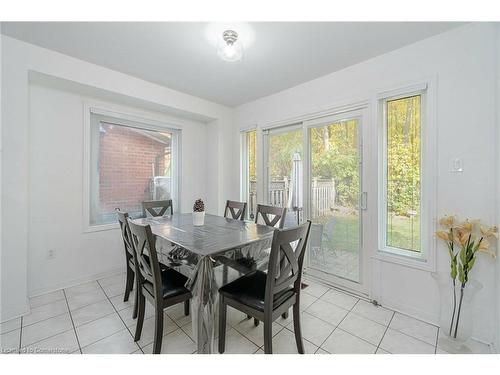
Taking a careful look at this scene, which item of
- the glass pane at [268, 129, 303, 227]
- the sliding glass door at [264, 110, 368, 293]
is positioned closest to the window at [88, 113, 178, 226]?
the glass pane at [268, 129, 303, 227]

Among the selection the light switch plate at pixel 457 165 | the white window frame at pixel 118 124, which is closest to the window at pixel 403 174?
the light switch plate at pixel 457 165

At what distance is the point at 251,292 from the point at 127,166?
8.45 feet

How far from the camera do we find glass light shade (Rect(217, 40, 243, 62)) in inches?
70.9

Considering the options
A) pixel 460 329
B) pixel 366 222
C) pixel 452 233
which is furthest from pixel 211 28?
pixel 460 329

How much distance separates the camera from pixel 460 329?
1.60m

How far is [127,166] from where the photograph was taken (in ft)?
10.1

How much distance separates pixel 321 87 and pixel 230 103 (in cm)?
156

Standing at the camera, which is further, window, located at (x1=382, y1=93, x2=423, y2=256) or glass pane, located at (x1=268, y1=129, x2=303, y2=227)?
glass pane, located at (x1=268, y1=129, x2=303, y2=227)

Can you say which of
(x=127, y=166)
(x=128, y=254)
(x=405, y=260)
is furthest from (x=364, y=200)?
(x=127, y=166)

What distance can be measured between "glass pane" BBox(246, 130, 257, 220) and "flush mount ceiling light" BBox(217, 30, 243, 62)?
1.84 metres

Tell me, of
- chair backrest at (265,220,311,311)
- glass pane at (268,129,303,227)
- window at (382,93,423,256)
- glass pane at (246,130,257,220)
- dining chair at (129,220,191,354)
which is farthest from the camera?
glass pane at (246,130,257,220)

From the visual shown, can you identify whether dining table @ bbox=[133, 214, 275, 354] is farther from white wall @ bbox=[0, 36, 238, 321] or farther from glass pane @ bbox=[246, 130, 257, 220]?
glass pane @ bbox=[246, 130, 257, 220]

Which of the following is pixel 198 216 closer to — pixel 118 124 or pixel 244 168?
pixel 244 168

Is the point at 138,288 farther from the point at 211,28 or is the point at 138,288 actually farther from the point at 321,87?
the point at 321,87
